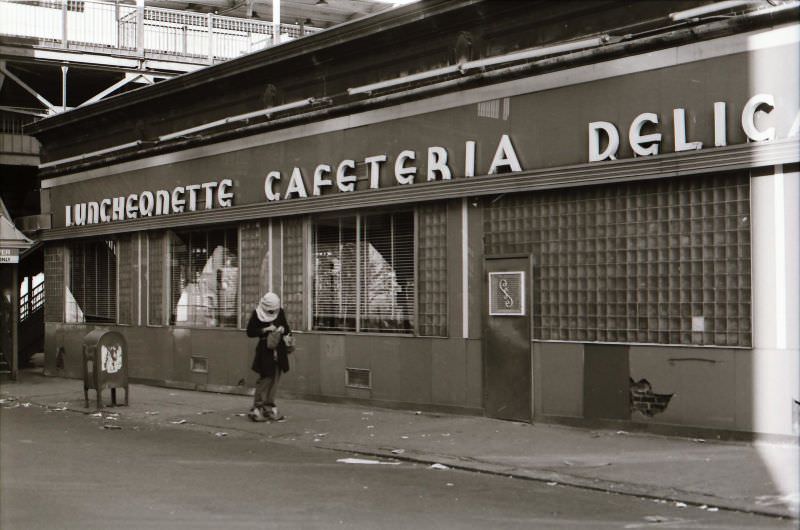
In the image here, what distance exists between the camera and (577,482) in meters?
8.62

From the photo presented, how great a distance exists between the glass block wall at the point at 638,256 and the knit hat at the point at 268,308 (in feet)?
9.46

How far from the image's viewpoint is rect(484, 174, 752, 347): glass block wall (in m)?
10.2

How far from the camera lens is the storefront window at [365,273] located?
13922mm

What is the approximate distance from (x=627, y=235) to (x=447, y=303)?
2931mm

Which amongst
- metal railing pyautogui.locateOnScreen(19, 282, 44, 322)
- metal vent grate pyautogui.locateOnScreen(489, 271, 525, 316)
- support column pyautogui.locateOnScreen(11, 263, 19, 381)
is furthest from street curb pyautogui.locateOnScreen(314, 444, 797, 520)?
metal railing pyautogui.locateOnScreen(19, 282, 44, 322)

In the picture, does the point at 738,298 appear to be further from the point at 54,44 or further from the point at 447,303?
the point at 54,44

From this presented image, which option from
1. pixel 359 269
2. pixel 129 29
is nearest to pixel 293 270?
pixel 359 269

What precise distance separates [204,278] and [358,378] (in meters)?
4.69

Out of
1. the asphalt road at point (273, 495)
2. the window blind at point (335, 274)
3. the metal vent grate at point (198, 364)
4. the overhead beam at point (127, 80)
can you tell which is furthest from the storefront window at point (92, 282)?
the asphalt road at point (273, 495)

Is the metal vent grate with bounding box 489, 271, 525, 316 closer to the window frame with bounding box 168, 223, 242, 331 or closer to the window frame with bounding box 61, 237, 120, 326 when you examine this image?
the window frame with bounding box 168, 223, 242, 331

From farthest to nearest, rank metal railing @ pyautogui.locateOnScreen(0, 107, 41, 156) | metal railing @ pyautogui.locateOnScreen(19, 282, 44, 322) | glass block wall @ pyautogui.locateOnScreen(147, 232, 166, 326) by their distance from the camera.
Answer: metal railing @ pyautogui.locateOnScreen(19, 282, 44, 322), metal railing @ pyautogui.locateOnScreen(0, 107, 41, 156), glass block wall @ pyautogui.locateOnScreen(147, 232, 166, 326)

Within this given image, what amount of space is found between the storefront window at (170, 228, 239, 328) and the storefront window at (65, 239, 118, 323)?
2.36m

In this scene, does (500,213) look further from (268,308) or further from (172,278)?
(172,278)

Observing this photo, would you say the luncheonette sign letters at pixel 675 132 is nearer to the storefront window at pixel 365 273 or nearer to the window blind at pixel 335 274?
the storefront window at pixel 365 273
